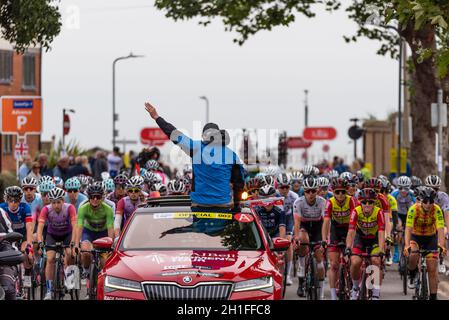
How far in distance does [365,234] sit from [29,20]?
540 inches

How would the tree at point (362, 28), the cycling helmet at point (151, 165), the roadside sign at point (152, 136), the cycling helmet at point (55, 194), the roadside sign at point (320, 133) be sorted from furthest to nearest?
the roadside sign at point (152, 136) < the roadside sign at point (320, 133) < the tree at point (362, 28) < the cycling helmet at point (151, 165) < the cycling helmet at point (55, 194)

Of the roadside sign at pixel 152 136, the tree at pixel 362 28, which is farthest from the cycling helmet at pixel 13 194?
the roadside sign at pixel 152 136

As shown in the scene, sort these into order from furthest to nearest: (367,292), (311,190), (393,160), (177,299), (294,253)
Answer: (393,160), (294,253), (311,190), (367,292), (177,299)

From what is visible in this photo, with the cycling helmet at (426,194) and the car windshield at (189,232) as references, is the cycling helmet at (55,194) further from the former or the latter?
the cycling helmet at (426,194)

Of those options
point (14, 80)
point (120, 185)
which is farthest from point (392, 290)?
point (14, 80)

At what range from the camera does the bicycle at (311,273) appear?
18.8 m

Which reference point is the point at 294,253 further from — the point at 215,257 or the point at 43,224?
the point at 215,257

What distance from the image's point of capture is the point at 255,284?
12.5 m

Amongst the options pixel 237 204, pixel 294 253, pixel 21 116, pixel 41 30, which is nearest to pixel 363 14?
pixel 21 116

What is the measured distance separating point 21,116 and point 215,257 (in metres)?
27.8

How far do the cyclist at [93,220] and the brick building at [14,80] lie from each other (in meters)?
55.1

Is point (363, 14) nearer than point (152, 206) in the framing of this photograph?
No

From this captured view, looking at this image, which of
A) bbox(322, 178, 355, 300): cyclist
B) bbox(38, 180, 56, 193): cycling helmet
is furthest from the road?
bbox(38, 180, 56, 193): cycling helmet

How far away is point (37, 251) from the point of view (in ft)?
63.3
